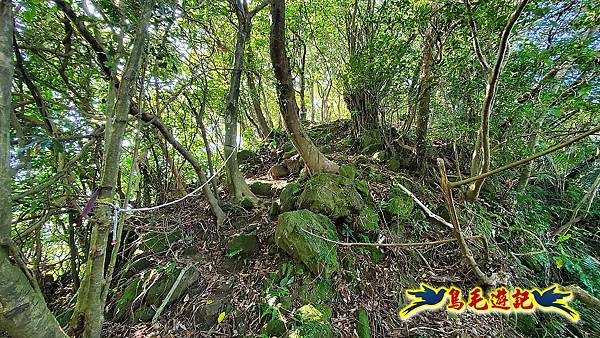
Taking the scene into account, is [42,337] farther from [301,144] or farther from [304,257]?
[301,144]

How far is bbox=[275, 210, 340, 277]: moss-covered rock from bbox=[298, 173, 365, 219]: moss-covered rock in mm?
348

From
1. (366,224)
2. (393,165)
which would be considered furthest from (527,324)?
(393,165)

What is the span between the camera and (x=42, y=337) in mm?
1521

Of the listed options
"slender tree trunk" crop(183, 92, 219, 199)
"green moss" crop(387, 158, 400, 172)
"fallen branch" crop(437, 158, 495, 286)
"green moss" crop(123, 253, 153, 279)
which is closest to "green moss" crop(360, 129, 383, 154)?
"green moss" crop(387, 158, 400, 172)

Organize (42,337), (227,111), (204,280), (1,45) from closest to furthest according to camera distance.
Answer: (1,45) → (42,337) → (204,280) → (227,111)

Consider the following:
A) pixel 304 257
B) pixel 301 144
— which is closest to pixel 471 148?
pixel 301 144

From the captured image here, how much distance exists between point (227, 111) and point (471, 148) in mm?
3993

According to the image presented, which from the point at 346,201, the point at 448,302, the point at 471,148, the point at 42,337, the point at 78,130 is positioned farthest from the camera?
the point at 471,148

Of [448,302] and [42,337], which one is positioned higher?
[42,337]

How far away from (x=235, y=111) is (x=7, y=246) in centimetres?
294

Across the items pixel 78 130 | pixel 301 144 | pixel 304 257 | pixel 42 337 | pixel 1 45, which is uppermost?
pixel 1 45

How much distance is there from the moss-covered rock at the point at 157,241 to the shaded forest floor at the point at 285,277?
0.07 feet

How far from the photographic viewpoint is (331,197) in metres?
3.46

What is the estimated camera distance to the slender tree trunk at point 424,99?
3.82 metres
